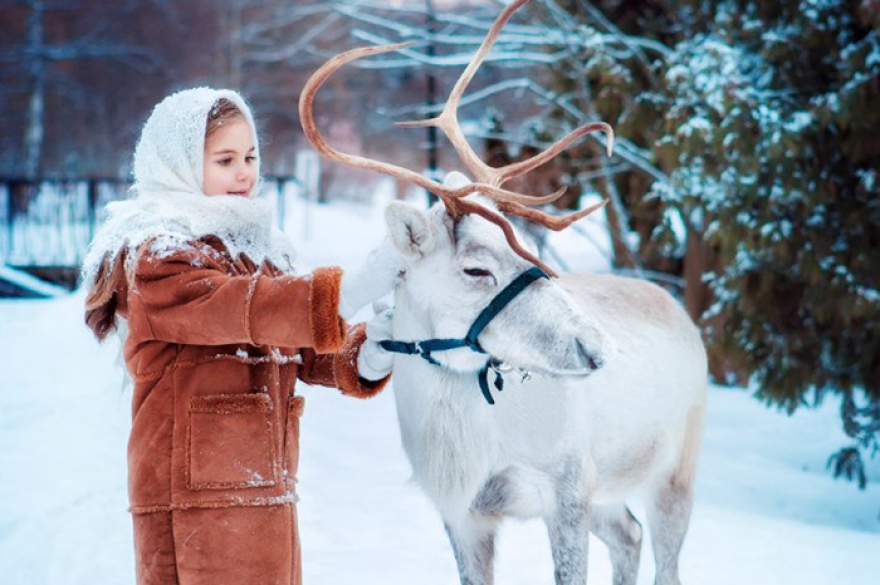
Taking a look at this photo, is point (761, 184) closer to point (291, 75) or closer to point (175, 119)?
point (175, 119)

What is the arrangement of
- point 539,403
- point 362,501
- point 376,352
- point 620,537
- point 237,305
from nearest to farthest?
point 237,305 → point 376,352 → point 539,403 → point 620,537 → point 362,501

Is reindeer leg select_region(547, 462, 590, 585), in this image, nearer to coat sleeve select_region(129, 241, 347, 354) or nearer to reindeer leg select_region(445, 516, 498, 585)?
reindeer leg select_region(445, 516, 498, 585)

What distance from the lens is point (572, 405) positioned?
2984 millimetres

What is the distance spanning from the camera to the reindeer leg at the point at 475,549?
3043 millimetres

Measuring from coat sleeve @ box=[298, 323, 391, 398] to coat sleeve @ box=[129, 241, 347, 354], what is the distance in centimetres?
41

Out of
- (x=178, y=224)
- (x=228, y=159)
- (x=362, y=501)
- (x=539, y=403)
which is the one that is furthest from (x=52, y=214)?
(x=539, y=403)

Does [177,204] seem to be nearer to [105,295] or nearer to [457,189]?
[105,295]

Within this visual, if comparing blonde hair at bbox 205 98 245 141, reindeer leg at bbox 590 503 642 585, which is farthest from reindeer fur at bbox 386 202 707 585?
blonde hair at bbox 205 98 245 141

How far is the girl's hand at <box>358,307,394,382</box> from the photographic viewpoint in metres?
2.72

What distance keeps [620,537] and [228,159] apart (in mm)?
2410

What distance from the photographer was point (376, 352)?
2732 mm

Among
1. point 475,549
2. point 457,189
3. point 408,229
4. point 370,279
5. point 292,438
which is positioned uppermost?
point 457,189

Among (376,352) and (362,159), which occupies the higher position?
(362,159)

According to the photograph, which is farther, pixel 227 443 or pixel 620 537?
pixel 620 537
